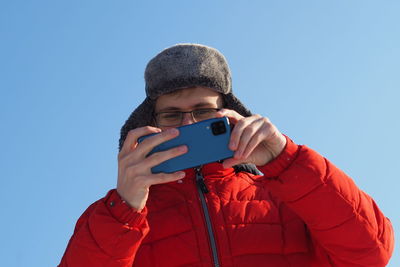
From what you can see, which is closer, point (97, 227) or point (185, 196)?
point (97, 227)

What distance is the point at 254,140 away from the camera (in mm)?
3721

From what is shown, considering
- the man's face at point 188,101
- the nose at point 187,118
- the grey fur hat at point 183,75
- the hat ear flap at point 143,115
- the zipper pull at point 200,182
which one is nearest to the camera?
the zipper pull at point 200,182

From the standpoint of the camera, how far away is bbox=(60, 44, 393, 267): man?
12.3 ft

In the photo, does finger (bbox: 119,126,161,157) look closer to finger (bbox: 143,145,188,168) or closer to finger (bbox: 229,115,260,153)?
finger (bbox: 143,145,188,168)

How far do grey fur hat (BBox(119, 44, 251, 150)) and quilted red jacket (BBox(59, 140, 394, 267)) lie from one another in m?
0.90

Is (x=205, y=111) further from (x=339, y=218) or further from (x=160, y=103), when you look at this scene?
(x=339, y=218)

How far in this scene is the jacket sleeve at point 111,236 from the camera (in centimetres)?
372

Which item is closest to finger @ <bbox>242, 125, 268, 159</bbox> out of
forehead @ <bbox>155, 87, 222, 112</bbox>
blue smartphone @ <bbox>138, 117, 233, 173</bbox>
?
blue smartphone @ <bbox>138, 117, 233, 173</bbox>

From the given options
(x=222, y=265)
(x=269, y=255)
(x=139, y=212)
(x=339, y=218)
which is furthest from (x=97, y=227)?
(x=339, y=218)

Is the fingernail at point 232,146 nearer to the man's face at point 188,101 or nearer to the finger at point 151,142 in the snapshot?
the finger at point 151,142

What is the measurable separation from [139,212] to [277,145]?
1.12 meters

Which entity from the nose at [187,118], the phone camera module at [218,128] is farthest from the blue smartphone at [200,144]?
the nose at [187,118]

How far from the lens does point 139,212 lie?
378 cm

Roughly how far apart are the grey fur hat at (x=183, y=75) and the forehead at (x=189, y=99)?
5cm
